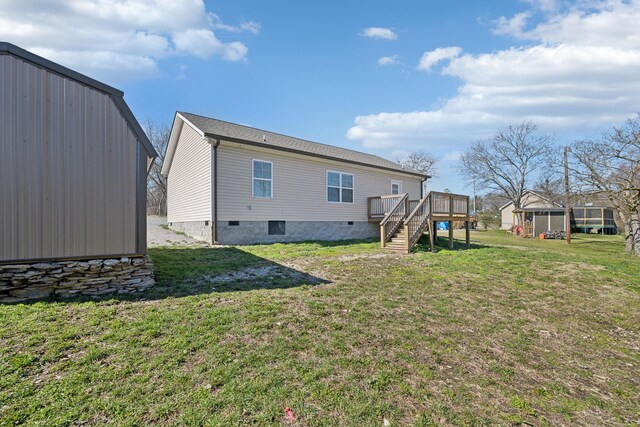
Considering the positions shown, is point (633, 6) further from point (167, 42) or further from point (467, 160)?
point (467, 160)

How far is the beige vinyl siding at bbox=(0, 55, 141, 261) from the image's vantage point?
4855mm

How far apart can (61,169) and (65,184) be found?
25 cm

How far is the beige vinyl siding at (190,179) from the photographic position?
11656 mm

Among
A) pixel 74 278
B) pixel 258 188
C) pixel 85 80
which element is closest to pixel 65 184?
pixel 74 278

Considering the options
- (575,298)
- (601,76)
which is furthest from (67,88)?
(601,76)

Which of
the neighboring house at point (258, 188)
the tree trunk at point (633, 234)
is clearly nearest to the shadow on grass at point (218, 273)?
the neighboring house at point (258, 188)

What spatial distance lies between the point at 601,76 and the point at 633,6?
8.42 meters

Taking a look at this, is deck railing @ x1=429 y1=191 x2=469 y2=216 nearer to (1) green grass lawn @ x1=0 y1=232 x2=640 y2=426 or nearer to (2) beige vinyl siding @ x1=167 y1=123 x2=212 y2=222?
(1) green grass lawn @ x1=0 y1=232 x2=640 y2=426

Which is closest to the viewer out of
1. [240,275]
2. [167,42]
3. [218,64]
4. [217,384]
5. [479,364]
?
[217,384]

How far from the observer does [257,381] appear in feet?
9.32

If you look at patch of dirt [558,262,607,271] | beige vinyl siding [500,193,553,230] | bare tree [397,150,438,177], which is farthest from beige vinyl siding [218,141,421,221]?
beige vinyl siding [500,193,553,230]

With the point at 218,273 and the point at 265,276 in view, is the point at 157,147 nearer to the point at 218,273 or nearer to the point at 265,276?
the point at 218,273

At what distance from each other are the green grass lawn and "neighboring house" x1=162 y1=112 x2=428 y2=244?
5.32 metres

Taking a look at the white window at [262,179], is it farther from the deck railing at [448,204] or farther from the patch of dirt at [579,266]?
the patch of dirt at [579,266]
